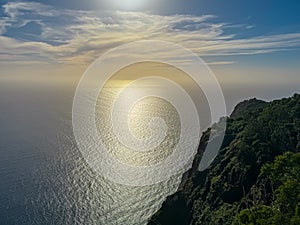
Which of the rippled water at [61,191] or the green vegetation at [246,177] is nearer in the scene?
the green vegetation at [246,177]

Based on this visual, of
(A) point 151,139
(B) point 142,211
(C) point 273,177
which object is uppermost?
(C) point 273,177

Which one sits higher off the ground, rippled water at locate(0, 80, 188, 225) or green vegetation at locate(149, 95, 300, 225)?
green vegetation at locate(149, 95, 300, 225)

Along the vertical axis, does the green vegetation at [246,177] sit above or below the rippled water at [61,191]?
above

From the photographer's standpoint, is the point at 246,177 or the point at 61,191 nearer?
the point at 246,177

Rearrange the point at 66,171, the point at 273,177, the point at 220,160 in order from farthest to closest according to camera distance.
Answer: the point at 66,171
the point at 220,160
the point at 273,177

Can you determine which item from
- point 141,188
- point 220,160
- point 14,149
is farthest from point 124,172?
point 14,149

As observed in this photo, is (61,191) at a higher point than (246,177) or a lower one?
lower

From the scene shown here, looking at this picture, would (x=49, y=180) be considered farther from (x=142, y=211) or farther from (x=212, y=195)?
(x=212, y=195)

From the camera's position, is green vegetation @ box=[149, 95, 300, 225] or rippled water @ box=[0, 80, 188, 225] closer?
green vegetation @ box=[149, 95, 300, 225]
